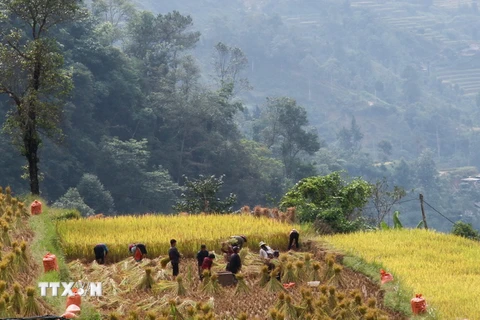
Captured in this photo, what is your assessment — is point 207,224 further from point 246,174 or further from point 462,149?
point 462,149

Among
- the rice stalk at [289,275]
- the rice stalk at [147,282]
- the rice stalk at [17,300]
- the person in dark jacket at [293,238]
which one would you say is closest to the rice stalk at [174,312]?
the rice stalk at [17,300]

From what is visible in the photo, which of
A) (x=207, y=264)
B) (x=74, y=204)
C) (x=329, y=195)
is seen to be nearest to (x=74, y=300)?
(x=207, y=264)

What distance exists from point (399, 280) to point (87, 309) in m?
6.31

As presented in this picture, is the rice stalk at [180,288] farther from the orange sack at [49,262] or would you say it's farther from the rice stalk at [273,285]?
the orange sack at [49,262]

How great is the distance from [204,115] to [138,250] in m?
46.7

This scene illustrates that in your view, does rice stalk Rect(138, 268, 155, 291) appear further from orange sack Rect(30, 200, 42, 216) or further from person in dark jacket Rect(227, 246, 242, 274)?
orange sack Rect(30, 200, 42, 216)

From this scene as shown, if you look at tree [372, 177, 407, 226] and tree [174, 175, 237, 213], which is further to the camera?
tree [372, 177, 407, 226]

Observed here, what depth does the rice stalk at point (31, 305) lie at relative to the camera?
13.9 metres

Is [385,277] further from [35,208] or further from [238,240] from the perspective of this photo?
[35,208]

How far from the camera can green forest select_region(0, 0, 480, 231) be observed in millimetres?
37719

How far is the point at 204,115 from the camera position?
66.2 m

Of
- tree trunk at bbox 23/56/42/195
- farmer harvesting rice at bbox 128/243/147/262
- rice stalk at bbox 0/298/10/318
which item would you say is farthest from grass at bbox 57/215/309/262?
rice stalk at bbox 0/298/10/318

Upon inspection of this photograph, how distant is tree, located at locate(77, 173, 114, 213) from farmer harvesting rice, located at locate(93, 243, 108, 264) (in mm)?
36002

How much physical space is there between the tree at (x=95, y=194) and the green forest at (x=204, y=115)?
9 centimetres
